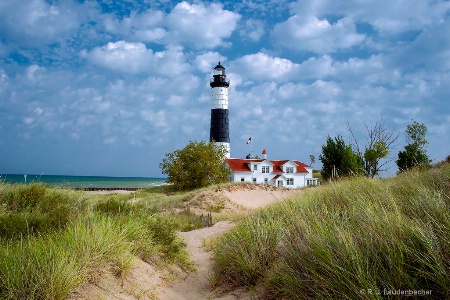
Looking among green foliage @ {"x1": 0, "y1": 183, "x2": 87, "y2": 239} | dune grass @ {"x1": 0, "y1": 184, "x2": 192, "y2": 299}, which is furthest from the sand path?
green foliage @ {"x1": 0, "y1": 183, "x2": 87, "y2": 239}

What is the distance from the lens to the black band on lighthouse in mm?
46844

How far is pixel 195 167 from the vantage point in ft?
134

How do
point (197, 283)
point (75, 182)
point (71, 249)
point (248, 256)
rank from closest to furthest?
1. point (71, 249)
2. point (248, 256)
3. point (197, 283)
4. point (75, 182)

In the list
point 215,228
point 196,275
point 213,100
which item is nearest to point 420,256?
point 196,275

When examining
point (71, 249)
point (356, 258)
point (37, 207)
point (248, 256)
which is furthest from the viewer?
point (37, 207)

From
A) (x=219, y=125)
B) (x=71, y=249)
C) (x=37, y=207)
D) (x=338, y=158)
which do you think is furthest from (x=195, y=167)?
(x=71, y=249)

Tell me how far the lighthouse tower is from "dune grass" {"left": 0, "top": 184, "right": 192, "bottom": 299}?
37.2m

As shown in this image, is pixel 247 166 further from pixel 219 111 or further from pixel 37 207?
pixel 37 207

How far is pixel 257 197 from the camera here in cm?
2969

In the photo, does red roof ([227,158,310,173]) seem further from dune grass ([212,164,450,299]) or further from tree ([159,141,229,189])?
dune grass ([212,164,450,299])

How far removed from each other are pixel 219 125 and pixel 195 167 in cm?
827

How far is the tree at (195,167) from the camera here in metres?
41.2

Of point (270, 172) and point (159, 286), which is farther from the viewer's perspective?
point (270, 172)

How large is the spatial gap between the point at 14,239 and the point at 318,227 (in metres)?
5.30
